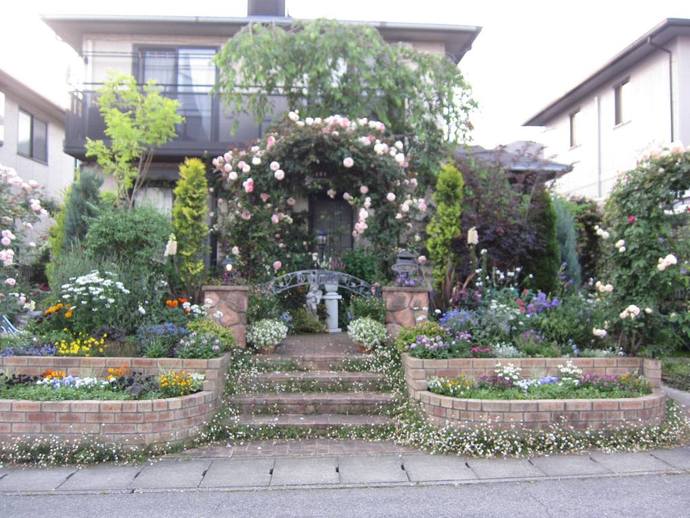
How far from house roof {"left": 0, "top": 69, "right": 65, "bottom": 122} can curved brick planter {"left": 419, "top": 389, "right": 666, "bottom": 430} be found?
46.7 ft

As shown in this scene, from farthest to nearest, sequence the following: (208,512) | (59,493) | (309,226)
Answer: (309,226)
(59,493)
(208,512)

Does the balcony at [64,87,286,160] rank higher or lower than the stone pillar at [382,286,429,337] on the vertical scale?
higher

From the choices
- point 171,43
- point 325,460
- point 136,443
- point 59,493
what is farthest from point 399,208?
point 171,43

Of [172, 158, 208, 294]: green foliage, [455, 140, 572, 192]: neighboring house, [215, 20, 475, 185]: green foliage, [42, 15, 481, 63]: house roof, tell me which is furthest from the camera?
[42, 15, 481, 63]: house roof

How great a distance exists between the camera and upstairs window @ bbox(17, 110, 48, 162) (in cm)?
1609

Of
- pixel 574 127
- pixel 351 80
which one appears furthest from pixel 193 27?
pixel 574 127

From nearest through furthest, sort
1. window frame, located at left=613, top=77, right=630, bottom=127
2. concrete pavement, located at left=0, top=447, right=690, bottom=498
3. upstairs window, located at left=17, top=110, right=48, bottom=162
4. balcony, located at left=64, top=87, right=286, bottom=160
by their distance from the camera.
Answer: concrete pavement, located at left=0, top=447, right=690, bottom=498, balcony, located at left=64, top=87, right=286, bottom=160, window frame, located at left=613, top=77, right=630, bottom=127, upstairs window, located at left=17, top=110, right=48, bottom=162

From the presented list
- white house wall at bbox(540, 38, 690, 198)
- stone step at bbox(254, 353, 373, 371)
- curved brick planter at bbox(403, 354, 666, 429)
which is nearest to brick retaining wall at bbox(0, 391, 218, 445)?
stone step at bbox(254, 353, 373, 371)

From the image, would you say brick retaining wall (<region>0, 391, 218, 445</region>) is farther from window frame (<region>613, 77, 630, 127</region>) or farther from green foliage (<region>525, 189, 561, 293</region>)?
window frame (<region>613, 77, 630, 127</region>)

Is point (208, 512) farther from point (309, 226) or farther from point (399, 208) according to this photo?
point (309, 226)

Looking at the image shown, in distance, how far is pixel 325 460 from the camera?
4988 mm

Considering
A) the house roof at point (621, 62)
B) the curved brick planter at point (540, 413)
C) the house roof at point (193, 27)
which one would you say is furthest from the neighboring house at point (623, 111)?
the curved brick planter at point (540, 413)

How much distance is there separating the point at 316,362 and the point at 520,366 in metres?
2.30

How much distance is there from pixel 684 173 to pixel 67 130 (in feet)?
35.9
